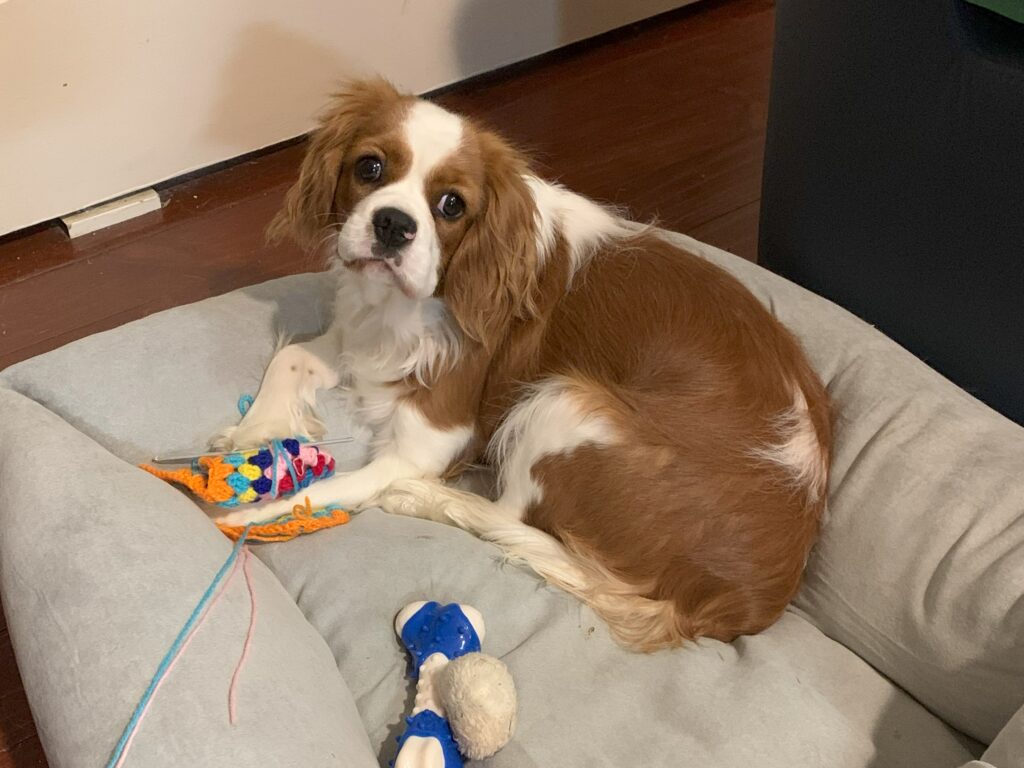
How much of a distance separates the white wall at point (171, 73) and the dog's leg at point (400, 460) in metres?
1.65

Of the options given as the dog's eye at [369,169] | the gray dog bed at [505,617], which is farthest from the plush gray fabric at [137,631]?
the dog's eye at [369,169]

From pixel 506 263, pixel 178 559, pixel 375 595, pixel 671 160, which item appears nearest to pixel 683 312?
pixel 506 263

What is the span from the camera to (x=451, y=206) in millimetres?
1918

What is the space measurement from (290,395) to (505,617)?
0.72 metres

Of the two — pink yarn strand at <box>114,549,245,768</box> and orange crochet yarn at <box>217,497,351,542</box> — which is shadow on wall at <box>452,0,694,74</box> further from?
pink yarn strand at <box>114,549,245,768</box>

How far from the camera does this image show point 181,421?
2168mm

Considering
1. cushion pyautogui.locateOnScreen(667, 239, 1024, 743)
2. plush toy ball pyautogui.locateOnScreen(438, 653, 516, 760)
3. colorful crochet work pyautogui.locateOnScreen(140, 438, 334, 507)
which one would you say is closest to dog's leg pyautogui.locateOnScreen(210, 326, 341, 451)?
colorful crochet work pyautogui.locateOnScreen(140, 438, 334, 507)

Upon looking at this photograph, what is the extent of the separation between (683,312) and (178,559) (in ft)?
3.48

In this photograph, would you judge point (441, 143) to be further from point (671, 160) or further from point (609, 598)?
point (671, 160)

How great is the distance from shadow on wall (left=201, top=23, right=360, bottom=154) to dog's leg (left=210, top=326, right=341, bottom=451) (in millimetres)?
1311

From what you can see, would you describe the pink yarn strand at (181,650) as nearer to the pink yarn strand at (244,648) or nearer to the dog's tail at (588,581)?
the pink yarn strand at (244,648)

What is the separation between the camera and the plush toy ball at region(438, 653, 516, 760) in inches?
61.3

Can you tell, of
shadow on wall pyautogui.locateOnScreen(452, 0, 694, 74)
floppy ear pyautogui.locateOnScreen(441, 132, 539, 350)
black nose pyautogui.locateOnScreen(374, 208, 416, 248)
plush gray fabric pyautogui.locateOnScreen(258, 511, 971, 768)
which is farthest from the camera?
shadow on wall pyautogui.locateOnScreen(452, 0, 694, 74)

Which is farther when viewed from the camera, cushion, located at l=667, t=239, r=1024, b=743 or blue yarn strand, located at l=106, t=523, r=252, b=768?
cushion, located at l=667, t=239, r=1024, b=743
